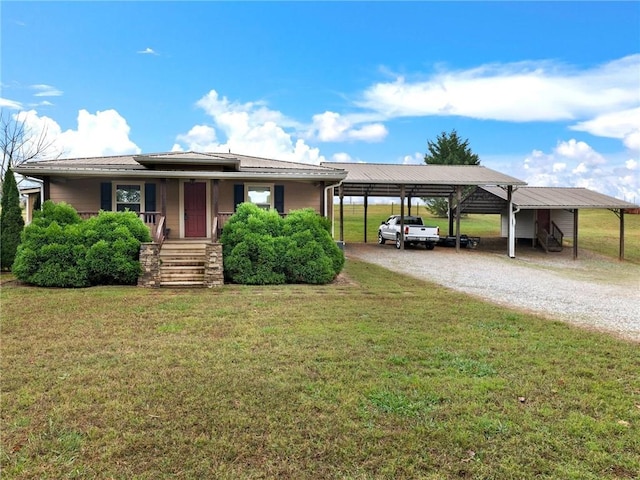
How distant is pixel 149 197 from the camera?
47.5ft

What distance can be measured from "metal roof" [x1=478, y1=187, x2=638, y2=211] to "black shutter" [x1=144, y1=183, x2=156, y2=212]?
57.7ft

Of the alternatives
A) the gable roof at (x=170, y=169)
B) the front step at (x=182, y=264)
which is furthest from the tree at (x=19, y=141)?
the front step at (x=182, y=264)

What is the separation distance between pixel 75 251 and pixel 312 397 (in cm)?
970

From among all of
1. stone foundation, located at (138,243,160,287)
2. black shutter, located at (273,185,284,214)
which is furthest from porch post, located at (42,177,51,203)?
black shutter, located at (273,185,284,214)

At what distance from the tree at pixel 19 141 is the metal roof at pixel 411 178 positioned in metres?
23.3

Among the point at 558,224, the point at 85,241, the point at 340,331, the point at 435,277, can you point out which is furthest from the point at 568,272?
the point at 85,241

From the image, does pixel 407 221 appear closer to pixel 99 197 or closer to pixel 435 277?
pixel 435 277

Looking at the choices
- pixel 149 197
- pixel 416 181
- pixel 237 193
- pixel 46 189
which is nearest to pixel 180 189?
pixel 149 197

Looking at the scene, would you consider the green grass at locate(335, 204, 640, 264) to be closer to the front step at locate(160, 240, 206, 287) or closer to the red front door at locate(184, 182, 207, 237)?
the red front door at locate(184, 182, 207, 237)

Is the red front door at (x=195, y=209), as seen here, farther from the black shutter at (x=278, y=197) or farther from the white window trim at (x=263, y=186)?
the black shutter at (x=278, y=197)

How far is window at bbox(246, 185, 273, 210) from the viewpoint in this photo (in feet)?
49.5

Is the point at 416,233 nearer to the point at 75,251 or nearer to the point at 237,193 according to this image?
the point at 237,193

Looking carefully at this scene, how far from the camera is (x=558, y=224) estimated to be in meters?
24.7

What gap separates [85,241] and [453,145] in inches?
1526
